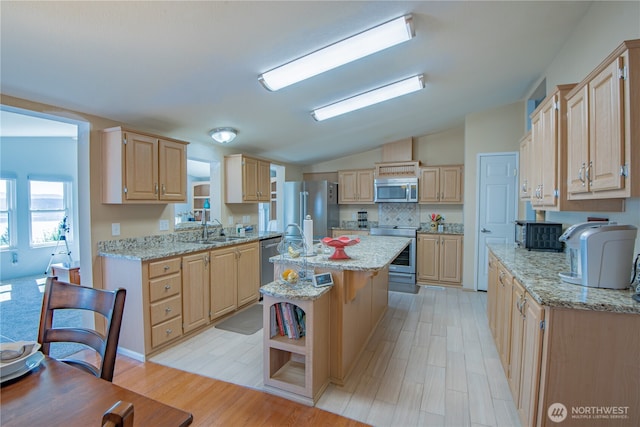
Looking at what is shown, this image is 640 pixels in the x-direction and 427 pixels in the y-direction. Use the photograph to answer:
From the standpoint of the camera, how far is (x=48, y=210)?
5.75m

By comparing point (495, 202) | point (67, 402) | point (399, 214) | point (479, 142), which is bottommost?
point (67, 402)

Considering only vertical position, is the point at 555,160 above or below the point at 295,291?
above

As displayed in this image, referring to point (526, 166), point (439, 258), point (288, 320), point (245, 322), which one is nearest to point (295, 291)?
point (288, 320)

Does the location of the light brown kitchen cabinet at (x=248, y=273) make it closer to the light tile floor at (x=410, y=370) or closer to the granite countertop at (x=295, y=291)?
the light tile floor at (x=410, y=370)

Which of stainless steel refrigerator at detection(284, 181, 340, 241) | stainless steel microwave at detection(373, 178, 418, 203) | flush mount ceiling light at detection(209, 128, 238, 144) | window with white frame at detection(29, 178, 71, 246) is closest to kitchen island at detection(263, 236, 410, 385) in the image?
flush mount ceiling light at detection(209, 128, 238, 144)

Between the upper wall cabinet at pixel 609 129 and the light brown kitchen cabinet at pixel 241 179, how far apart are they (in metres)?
3.51

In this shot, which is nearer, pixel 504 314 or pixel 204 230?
pixel 504 314

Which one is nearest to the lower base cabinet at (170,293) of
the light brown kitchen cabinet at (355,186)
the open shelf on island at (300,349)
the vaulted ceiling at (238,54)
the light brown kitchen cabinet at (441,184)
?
the open shelf on island at (300,349)

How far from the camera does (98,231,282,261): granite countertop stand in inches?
104

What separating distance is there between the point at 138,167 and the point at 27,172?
15.0 ft

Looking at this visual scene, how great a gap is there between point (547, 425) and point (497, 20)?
260 cm

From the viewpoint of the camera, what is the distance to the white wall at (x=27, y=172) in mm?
5191

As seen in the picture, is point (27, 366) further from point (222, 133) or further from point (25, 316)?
point (25, 316)

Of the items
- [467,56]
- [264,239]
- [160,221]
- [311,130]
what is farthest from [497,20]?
[160,221]
